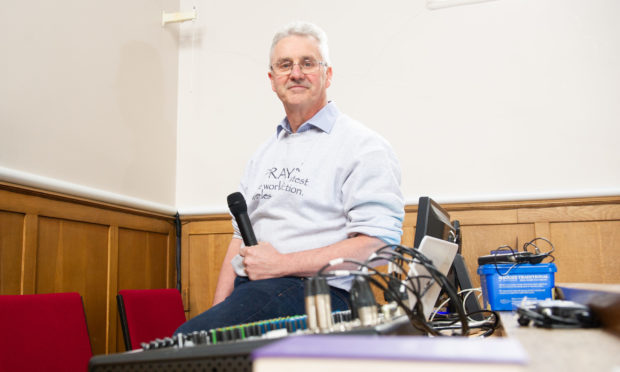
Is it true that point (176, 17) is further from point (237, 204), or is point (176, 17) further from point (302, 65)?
point (237, 204)

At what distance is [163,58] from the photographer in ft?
9.80

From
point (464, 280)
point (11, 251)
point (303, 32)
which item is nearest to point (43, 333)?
point (11, 251)

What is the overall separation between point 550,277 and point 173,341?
130 centimetres

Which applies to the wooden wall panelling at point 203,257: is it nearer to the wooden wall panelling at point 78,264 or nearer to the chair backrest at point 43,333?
the wooden wall panelling at point 78,264

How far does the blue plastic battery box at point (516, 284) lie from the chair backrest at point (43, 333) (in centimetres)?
123

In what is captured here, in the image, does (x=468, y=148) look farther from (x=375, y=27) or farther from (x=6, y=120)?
(x=6, y=120)

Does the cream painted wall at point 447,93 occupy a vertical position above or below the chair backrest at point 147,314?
above

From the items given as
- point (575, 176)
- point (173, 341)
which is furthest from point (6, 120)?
point (575, 176)

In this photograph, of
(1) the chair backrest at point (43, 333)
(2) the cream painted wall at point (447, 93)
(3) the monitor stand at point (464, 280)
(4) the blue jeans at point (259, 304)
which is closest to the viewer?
(4) the blue jeans at point (259, 304)

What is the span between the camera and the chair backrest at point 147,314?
1.90m

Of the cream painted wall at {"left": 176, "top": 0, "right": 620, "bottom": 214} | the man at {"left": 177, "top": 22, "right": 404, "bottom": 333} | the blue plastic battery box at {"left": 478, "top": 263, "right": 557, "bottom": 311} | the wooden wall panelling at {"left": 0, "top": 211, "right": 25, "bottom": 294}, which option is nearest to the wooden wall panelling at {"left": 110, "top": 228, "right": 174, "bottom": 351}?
the cream painted wall at {"left": 176, "top": 0, "right": 620, "bottom": 214}

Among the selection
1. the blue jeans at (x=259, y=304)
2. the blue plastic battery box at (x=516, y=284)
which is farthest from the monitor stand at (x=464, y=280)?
the blue jeans at (x=259, y=304)

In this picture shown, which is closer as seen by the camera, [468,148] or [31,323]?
[31,323]

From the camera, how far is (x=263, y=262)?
1.25 meters
